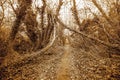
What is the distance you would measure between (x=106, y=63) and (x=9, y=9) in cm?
1129

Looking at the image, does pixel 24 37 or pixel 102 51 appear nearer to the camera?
pixel 102 51

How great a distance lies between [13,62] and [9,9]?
905cm

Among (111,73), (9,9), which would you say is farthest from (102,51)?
(9,9)

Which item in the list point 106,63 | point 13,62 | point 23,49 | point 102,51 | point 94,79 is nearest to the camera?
point 94,79

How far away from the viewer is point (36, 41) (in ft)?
66.0

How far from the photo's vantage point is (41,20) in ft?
62.4

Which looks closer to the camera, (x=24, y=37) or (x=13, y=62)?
(x=13, y=62)

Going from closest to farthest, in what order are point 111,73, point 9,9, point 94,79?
point 94,79 → point 111,73 → point 9,9

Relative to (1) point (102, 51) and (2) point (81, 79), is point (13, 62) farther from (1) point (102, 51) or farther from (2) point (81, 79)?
(1) point (102, 51)

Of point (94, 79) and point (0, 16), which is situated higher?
point (0, 16)

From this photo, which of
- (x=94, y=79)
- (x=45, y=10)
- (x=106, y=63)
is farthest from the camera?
(x=45, y=10)

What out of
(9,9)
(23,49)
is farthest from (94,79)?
(23,49)

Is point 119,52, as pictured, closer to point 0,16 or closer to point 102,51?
point 102,51

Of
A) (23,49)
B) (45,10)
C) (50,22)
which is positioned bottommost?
(23,49)
